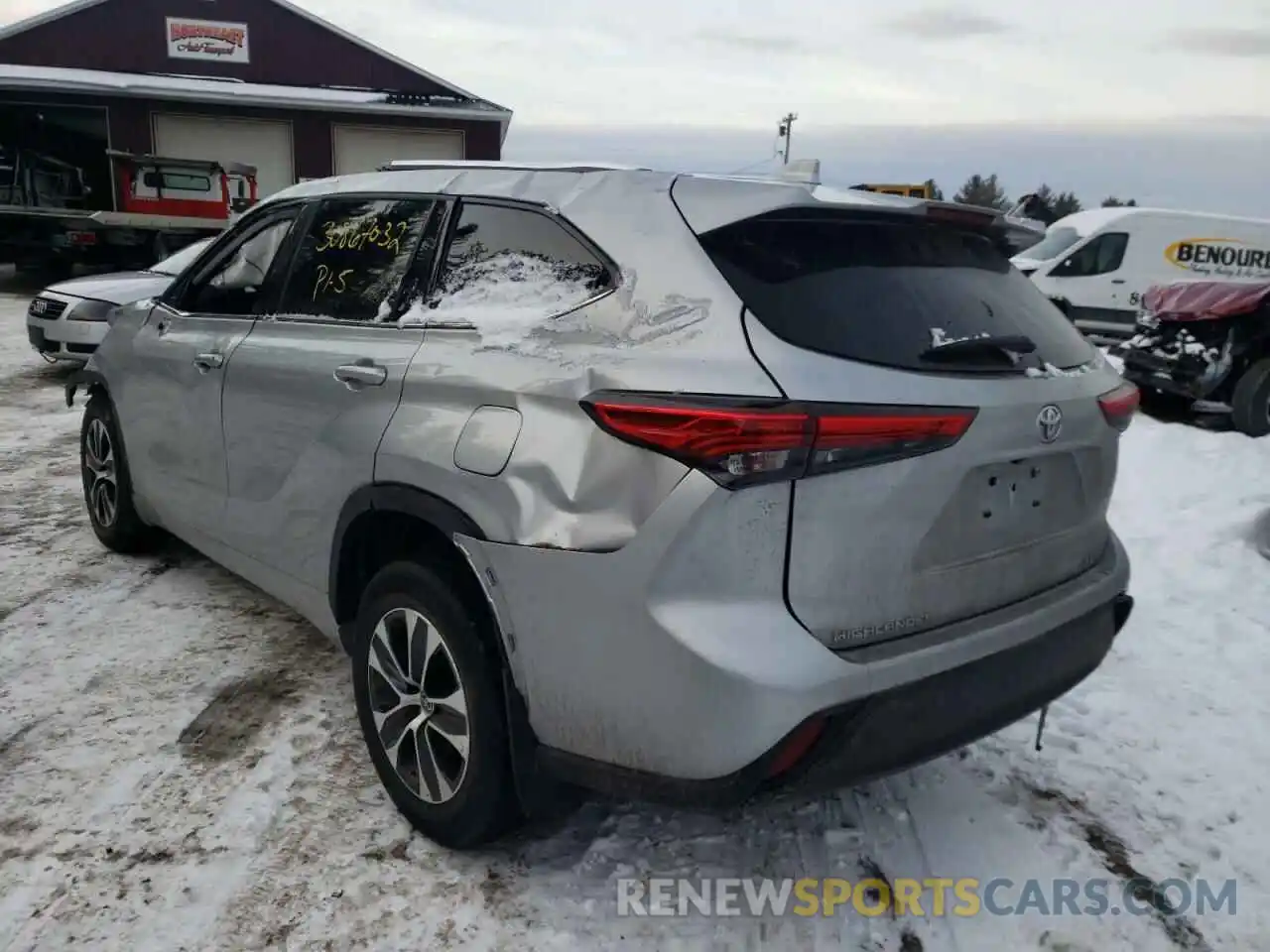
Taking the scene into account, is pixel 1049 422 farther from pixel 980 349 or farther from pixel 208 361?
pixel 208 361

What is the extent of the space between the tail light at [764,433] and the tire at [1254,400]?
801 centimetres

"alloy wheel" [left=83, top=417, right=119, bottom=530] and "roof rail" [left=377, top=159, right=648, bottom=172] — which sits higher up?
"roof rail" [left=377, top=159, right=648, bottom=172]

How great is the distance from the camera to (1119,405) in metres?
2.70

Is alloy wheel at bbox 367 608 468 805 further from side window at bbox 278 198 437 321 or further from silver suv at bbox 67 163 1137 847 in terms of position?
side window at bbox 278 198 437 321

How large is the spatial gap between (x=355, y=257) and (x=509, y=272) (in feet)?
2.60

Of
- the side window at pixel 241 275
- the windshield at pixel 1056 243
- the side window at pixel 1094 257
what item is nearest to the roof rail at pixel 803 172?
the side window at pixel 241 275

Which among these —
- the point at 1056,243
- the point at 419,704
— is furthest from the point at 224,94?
the point at 419,704

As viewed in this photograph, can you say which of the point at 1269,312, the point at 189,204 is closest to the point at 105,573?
the point at 1269,312

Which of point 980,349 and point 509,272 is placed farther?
point 509,272

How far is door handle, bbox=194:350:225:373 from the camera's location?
360 cm

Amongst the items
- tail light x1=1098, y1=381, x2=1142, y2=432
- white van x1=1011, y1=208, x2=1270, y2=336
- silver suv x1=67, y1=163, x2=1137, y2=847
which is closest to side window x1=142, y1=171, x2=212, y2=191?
white van x1=1011, y1=208, x2=1270, y2=336

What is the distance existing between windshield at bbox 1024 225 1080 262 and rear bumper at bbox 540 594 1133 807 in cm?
1440

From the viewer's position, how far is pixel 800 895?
8.40 feet

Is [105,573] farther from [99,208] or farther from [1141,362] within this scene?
[99,208]
